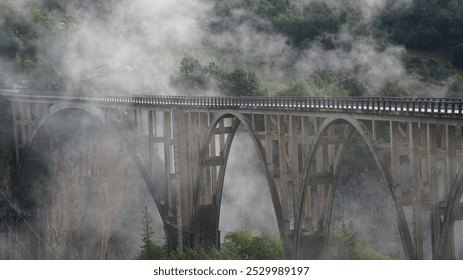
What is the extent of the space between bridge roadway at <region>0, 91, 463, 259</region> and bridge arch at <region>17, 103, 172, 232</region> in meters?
0.12

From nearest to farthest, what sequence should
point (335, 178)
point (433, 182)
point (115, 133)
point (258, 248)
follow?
point (433, 182) → point (335, 178) → point (258, 248) → point (115, 133)

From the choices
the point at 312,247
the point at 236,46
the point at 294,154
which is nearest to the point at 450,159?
the point at 294,154

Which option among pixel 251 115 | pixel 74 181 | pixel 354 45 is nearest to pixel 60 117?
pixel 74 181

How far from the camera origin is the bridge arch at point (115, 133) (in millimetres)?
75750

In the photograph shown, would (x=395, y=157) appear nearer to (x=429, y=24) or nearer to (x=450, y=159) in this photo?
(x=450, y=159)

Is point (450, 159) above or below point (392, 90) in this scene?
above

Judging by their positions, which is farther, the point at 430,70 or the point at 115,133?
the point at 430,70

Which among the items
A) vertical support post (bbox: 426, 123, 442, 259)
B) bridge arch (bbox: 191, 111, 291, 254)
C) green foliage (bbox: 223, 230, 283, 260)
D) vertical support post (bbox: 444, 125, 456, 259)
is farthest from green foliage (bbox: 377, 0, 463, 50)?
vertical support post (bbox: 444, 125, 456, 259)

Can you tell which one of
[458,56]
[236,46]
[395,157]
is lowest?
[395,157]

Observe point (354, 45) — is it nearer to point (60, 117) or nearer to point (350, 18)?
point (350, 18)

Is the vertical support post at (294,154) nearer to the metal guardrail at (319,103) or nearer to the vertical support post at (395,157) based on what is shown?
the metal guardrail at (319,103)

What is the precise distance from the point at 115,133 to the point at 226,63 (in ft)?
171

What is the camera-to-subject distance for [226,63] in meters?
137

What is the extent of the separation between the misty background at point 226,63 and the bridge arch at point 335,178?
38089mm
